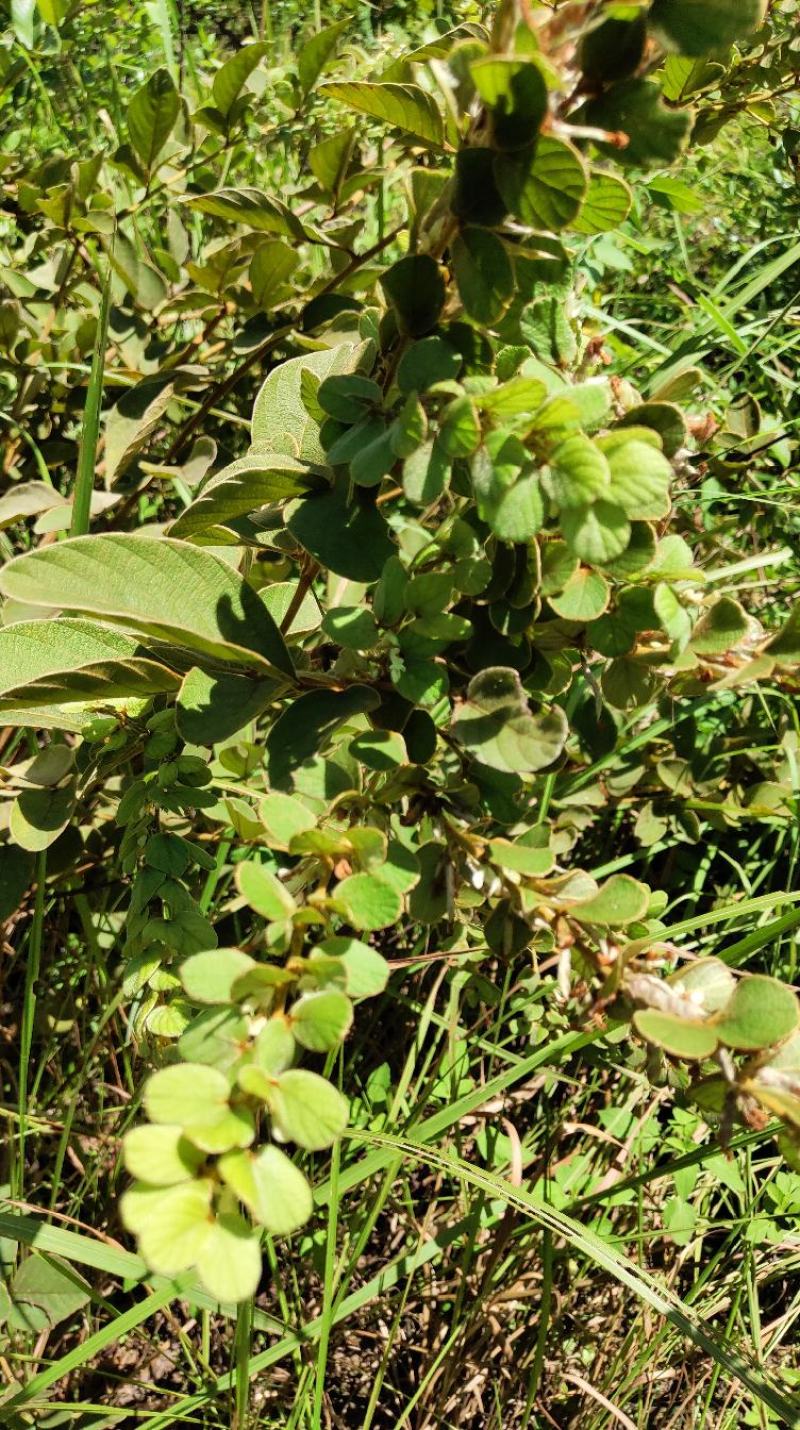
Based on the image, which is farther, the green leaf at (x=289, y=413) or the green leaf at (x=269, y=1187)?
the green leaf at (x=289, y=413)

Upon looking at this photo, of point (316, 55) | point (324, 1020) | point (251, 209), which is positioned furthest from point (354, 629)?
point (316, 55)

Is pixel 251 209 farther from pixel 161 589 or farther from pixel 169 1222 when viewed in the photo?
pixel 169 1222

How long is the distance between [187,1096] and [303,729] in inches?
12.3

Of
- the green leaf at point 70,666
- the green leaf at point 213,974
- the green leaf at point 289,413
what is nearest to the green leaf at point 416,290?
the green leaf at point 289,413

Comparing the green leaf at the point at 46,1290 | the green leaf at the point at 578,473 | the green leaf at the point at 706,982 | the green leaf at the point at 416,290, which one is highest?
the green leaf at the point at 416,290

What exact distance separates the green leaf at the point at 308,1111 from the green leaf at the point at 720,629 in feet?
1.47

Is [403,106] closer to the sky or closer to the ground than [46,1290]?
closer to the sky

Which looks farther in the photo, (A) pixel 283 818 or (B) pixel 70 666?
(B) pixel 70 666

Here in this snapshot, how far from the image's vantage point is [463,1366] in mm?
1375

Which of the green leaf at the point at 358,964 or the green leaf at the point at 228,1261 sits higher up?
the green leaf at the point at 358,964

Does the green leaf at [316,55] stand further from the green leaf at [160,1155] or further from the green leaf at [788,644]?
the green leaf at [160,1155]

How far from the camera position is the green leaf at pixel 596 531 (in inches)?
26.1

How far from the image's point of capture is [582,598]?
2.52 ft

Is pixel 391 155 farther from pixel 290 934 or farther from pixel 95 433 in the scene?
pixel 290 934
